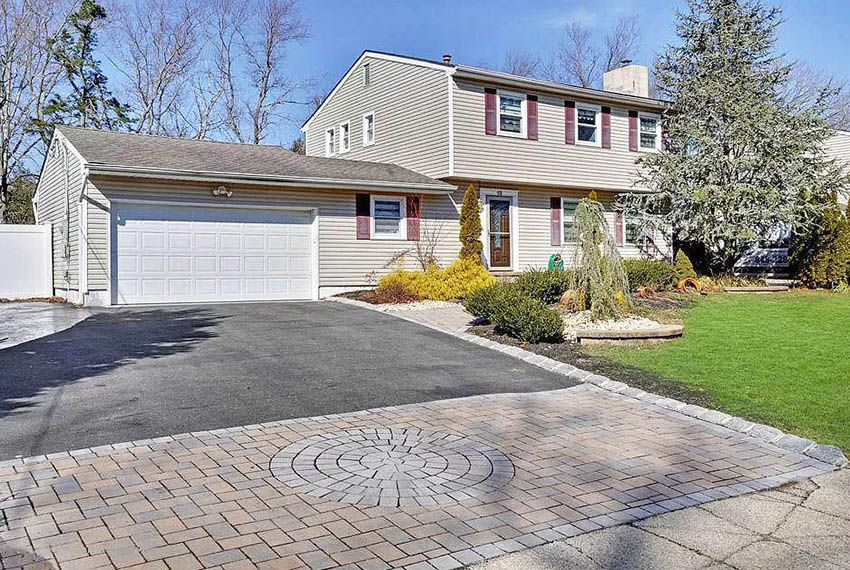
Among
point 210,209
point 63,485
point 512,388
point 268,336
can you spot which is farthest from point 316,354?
point 210,209

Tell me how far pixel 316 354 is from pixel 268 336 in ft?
5.34

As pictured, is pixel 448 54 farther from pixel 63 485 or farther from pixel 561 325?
pixel 63 485

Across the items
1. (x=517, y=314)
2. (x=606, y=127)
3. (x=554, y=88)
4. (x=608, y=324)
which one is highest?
(x=554, y=88)

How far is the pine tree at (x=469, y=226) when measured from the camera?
16.8 m

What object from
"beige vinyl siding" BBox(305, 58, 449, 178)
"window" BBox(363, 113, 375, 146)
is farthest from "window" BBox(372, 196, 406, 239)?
"window" BBox(363, 113, 375, 146)

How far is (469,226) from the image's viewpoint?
1684 centimetres

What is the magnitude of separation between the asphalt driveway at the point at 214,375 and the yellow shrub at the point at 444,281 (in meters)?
3.18

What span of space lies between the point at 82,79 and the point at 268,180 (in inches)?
714

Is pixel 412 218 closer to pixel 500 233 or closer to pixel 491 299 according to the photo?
pixel 500 233

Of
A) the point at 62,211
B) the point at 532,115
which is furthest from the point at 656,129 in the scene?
the point at 62,211

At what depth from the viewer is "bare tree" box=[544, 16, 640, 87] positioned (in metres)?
38.3

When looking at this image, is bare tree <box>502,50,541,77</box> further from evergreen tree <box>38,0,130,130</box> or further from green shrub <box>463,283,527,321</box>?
green shrub <box>463,283,527,321</box>

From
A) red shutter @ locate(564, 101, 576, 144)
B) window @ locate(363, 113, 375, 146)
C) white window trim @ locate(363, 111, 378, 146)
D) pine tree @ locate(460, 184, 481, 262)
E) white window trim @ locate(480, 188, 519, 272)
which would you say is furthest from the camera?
window @ locate(363, 113, 375, 146)

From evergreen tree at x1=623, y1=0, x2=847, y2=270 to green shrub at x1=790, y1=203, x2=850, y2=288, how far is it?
1.40ft
